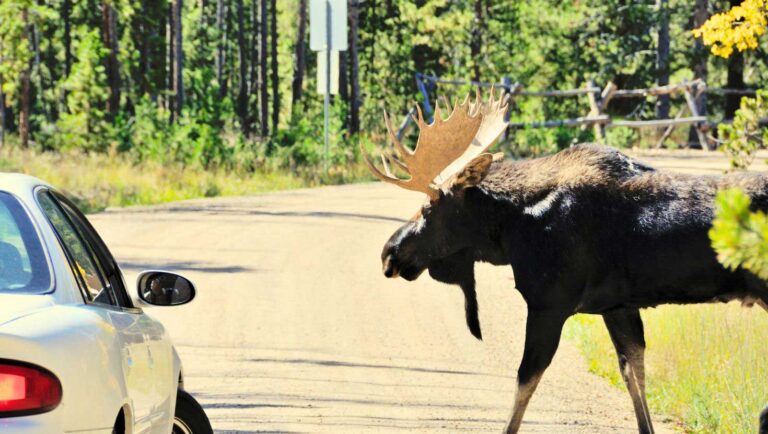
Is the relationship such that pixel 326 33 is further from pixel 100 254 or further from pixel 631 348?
pixel 100 254

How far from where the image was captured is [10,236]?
5230mm

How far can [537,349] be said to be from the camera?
795 centimetres

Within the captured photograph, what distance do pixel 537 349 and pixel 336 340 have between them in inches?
182

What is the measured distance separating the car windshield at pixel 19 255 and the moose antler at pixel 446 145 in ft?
12.7

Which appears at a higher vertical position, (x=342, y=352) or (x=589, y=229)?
(x=589, y=229)

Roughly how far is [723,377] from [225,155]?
24.6 metres

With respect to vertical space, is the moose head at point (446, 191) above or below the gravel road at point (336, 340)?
above

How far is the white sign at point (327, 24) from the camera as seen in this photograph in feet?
113

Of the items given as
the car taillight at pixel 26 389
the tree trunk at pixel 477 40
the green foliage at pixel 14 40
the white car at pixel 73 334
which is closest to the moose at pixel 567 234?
the white car at pixel 73 334

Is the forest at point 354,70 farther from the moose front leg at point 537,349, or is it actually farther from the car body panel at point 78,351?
the car body panel at point 78,351

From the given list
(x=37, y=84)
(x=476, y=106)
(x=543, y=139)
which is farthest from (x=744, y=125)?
(x=37, y=84)

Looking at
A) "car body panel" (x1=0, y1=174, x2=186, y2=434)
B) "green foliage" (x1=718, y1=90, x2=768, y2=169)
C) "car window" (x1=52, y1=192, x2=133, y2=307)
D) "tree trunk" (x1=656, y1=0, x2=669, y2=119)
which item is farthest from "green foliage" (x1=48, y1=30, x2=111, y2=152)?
"car body panel" (x1=0, y1=174, x2=186, y2=434)

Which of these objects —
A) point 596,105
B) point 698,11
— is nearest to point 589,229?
point 596,105

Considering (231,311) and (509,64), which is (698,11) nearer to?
(509,64)
